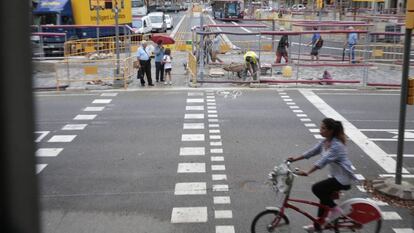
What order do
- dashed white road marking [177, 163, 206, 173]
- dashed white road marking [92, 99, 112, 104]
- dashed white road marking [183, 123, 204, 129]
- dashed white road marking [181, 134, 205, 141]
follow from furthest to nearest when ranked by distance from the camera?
dashed white road marking [92, 99, 112, 104], dashed white road marking [183, 123, 204, 129], dashed white road marking [181, 134, 205, 141], dashed white road marking [177, 163, 206, 173]

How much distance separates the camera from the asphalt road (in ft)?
24.9

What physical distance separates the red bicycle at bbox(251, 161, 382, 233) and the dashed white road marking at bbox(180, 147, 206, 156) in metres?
4.48

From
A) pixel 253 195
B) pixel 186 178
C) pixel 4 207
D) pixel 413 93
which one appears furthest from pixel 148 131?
pixel 4 207

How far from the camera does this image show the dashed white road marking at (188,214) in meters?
7.36

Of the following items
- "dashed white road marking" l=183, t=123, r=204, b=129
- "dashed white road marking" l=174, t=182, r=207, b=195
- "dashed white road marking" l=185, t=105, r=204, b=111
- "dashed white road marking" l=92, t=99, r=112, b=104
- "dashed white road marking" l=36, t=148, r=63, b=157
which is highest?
"dashed white road marking" l=185, t=105, r=204, b=111

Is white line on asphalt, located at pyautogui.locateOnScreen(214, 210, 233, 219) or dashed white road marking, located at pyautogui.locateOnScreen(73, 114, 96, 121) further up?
dashed white road marking, located at pyautogui.locateOnScreen(73, 114, 96, 121)

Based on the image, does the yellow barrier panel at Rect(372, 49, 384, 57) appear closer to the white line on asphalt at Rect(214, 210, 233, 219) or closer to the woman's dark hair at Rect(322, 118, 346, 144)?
the white line on asphalt at Rect(214, 210, 233, 219)

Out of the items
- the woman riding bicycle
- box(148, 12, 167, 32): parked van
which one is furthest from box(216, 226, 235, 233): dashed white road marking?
box(148, 12, 167, 32): parked van

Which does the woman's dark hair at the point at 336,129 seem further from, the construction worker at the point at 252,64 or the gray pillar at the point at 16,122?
the construction worker at the point at 252,64

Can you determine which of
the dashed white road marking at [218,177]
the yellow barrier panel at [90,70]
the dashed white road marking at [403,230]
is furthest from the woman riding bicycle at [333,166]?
the yellow barrier panel at [90,70]

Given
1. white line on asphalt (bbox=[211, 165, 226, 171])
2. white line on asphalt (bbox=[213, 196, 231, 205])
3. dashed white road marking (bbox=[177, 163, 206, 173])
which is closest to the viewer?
white line on asphalt (bbox=[213, 196, 231, 205])

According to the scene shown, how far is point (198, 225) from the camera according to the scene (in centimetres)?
716

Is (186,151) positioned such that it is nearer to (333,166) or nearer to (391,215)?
(391,215)

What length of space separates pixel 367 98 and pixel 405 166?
294 inches
